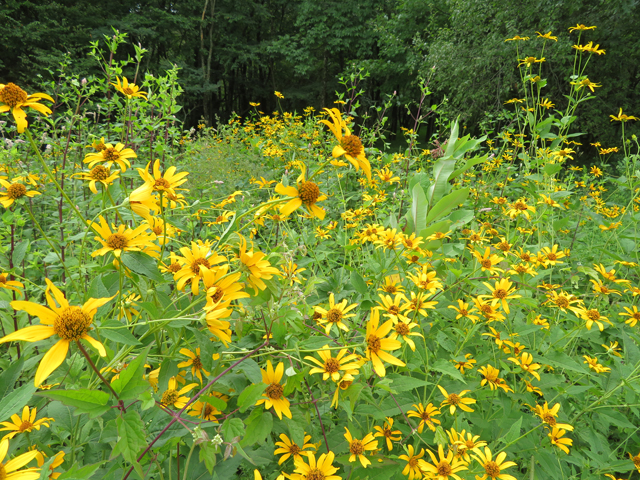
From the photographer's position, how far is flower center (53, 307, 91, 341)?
604 millimetres

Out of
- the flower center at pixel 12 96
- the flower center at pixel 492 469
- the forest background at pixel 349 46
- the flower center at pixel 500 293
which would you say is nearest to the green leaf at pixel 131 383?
the flower center at pixel 12 96

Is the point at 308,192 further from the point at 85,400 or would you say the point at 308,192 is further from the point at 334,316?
the point at 85,400

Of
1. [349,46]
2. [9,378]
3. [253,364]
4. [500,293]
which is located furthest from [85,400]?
[349,46]

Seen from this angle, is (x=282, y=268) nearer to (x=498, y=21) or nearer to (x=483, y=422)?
(x=483, y=422)

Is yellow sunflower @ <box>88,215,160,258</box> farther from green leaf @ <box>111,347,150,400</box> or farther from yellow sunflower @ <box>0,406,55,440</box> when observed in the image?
yellow sunflower @ <box>0,406,55,440</box>

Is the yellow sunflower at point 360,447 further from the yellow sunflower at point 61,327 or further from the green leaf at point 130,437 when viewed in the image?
the yellow sunflower at point 61,327

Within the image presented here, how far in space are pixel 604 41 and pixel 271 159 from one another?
7718mm

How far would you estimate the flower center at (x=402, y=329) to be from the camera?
1076 mm

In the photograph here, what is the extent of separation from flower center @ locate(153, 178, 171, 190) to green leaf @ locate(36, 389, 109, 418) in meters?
0.48

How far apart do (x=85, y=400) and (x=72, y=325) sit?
134 millimetres

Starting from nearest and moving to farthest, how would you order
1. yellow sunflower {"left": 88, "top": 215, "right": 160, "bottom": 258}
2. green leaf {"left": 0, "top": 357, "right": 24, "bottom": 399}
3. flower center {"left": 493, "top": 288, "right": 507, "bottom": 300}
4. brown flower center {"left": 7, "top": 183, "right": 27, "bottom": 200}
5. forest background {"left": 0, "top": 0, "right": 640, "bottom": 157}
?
1. green leaf {"left": 0, "top": 357, "right": 24, "bottom": 399}
2. yellow sunflower {"left": 88, "top": 215, "right": 160, "bottom": 258}
3. brown flower center {"left": 7, "top": 183, "right": 27, "bottom": 200}
4. flower center {"left": 493, "top": 288, "right": 507, "bottom": 300}
5. forest background {"left": 0, "top": 0, "right": 640, "bottom": 157}

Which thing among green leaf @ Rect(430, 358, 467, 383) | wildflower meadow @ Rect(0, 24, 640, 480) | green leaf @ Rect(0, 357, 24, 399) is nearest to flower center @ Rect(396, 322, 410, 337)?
wildflower meadow @ Rect(0, 24, 640, 480)

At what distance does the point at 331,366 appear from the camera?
843 mm

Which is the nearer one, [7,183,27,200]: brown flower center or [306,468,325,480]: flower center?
[306,468,325,480]: flower center
